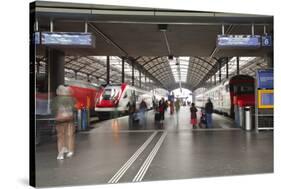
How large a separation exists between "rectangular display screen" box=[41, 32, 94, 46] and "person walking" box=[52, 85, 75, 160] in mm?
1717

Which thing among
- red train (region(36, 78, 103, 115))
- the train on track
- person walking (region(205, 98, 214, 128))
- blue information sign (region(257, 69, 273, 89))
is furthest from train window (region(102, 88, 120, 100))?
blue information sign (region(257, 69, 273, 89))

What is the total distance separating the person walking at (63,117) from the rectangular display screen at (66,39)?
172 cm

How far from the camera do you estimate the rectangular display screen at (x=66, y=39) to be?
905 centimetres

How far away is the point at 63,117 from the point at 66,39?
2599 millimetres

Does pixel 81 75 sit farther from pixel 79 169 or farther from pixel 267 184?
pixel 267 184

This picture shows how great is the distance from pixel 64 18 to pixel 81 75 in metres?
15.9

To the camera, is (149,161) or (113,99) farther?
(113,99)

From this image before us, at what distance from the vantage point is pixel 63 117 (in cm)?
813

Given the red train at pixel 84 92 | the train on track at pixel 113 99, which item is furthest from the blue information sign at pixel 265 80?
the train on track at pixel 113 99

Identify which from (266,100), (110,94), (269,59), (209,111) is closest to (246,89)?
(269,59)

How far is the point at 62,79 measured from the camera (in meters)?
16.5

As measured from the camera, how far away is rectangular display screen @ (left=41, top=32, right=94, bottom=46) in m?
9.05

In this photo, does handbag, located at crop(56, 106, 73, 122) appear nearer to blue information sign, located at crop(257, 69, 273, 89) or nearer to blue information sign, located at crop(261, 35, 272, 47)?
blue information sign, located at crop(261, 35, 272, 47)

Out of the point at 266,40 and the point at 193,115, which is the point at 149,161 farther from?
the point at 193,115
